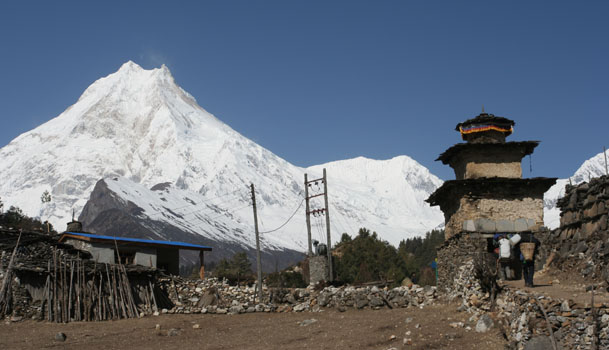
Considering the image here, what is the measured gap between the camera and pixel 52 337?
2362 cm

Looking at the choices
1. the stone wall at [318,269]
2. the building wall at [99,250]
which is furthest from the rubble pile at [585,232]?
the building wall at [99,250]

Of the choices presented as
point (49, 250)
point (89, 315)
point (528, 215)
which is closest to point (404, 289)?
point (528, 215)

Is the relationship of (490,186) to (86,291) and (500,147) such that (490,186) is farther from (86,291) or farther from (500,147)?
(86,291)

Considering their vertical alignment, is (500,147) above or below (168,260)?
above

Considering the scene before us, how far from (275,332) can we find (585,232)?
37.6 ft

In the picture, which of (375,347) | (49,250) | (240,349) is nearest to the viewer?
(375,347)

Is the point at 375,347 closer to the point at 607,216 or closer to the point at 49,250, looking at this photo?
the point at 607,216

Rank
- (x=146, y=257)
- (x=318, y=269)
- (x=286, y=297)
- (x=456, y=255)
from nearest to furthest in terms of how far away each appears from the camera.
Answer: (x=456, y=255)
(x=286, y=297)
(x=318, y=269)
(x=146, y=257)

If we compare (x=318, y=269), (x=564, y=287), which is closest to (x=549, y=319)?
(x=564, y=287)

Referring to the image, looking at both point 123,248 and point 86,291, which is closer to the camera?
point 86,291

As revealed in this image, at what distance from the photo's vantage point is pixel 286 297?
3180cm

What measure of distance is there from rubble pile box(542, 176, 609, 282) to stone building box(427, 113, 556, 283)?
5.43ft

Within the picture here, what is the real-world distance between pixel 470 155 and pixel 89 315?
1871cm

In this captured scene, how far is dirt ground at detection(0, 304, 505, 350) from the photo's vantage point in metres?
18.7
